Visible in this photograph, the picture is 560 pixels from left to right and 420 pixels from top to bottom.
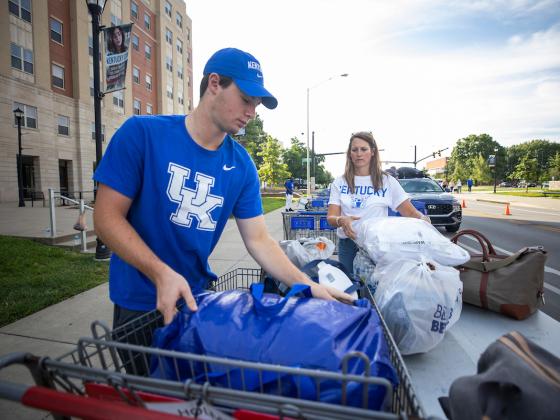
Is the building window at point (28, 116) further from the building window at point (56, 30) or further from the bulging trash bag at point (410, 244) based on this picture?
the bulging trash bag at point (410, 244)

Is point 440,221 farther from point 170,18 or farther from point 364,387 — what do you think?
point 170,18

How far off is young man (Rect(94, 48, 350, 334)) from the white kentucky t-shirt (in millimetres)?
1540

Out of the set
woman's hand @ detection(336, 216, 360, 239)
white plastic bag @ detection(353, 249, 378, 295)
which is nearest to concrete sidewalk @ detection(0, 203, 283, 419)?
white plastic bag @ detection(353, 249, 378, 295)

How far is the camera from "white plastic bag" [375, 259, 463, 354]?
1575 millimetres

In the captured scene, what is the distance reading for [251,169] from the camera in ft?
6.24

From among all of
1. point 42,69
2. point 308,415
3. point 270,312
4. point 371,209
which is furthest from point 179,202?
point 42,69

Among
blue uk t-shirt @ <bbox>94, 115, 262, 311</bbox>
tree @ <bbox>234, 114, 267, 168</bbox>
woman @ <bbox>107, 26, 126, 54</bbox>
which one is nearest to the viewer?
blue uk t-shirt @ <bbox>94, 115, 262, 311</bbox>

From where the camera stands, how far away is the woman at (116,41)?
784cm

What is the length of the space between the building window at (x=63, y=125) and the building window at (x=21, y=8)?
649 cm

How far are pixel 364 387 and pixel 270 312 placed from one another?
1.24 ft

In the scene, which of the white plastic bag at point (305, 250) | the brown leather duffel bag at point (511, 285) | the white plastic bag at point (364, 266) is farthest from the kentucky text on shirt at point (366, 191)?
the brown leather duffel bag at point (511, 285)

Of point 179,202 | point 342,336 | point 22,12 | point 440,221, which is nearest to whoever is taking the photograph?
point 342,336

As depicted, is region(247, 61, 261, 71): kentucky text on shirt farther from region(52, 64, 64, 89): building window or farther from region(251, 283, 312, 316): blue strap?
region(52, 64, 64, 89): building window

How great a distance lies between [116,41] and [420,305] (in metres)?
8.92
